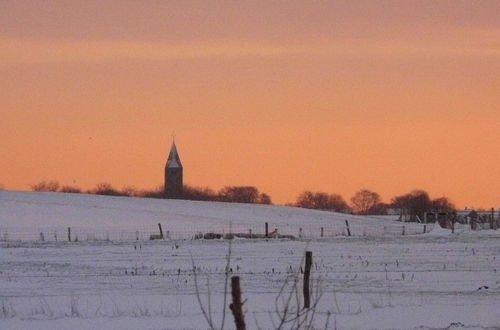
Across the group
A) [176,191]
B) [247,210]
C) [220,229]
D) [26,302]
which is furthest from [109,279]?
[176,191]

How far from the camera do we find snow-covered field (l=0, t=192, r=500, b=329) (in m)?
19.3

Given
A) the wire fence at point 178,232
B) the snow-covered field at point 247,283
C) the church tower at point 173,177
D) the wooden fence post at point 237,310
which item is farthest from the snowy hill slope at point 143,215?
the church tower at point 173,177

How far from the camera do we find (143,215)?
8525 centimetres

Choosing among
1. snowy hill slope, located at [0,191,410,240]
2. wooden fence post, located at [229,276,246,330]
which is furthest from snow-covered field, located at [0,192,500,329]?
snowy hill slope, located at [0,191,410,240]

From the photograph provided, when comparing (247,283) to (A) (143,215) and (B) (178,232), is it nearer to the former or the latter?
(B) (178,232)

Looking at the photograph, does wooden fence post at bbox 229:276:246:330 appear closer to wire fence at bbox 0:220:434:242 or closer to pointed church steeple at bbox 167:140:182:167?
wire fence at bbox 0:220:434:242

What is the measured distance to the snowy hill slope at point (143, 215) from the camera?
7638 cm

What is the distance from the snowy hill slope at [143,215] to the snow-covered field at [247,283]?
2102 centimetres

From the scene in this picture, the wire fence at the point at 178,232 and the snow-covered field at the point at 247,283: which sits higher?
the wire fence at the point at 178,232

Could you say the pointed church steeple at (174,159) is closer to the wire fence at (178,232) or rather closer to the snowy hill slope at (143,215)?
the snowy hill slope at (143,215)

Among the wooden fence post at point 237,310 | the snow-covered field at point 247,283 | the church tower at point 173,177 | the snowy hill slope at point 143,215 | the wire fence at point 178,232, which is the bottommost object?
the snow-covered field at point 247,283

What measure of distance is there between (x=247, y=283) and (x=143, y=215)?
59018mm

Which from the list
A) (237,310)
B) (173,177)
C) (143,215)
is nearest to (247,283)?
(237,310)

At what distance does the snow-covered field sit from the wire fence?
25.3 ft
